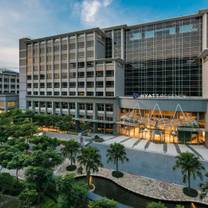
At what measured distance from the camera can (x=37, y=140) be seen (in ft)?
120

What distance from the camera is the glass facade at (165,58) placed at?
189ft

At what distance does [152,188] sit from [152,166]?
6.75 m

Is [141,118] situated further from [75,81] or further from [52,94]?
[52,94]

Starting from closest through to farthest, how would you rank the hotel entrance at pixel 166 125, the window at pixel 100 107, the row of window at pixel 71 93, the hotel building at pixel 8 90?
1. the hotel entrance at pixel 166 125
2. the row of window at pixel 71 93
3. the window at pixel 100 107
4. the hotel building at pixel 8 90

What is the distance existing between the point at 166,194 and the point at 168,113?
2773 centimetres

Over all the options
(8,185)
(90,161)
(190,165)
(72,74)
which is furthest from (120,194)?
(72,74)

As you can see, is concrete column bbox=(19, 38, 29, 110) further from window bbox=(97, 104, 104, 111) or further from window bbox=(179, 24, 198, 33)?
window bbox=(179, 24, 198, 33)

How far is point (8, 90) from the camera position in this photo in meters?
105

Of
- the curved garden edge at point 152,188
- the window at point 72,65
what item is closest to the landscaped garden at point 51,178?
the curved garden edge at point 152,188

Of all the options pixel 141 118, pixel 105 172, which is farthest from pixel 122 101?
pixel 105 172

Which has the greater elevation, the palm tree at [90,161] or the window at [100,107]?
the window at [100,107]

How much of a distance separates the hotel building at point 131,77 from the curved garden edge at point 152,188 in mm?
22569

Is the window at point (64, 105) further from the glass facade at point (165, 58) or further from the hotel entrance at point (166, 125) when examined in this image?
the glass facade at point (165, 58)

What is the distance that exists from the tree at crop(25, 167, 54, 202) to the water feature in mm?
8689
